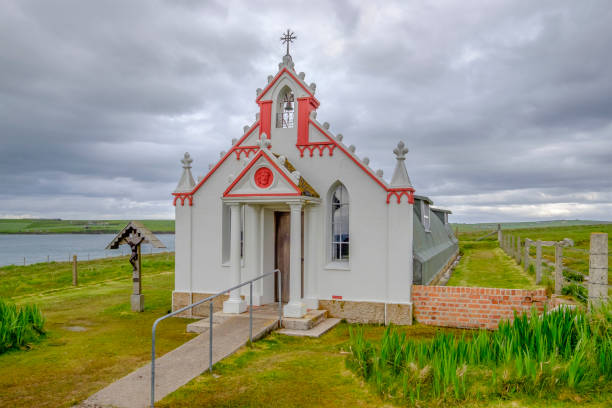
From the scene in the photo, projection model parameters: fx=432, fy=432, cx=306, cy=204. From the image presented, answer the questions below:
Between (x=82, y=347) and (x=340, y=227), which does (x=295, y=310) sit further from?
(x=82, y=347)

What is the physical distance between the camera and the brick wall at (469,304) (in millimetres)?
11109

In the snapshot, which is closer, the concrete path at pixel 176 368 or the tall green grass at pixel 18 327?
the concrete path at pixel 176 368

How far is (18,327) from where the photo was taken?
31.8ft

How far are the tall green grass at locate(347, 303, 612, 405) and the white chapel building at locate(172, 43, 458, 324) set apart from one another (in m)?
4.81

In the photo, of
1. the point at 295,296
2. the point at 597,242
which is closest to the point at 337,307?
the point at 295,296

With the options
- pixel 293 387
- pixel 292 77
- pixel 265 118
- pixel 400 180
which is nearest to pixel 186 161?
pixel 265 118

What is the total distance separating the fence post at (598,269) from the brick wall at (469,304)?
3.07 meters

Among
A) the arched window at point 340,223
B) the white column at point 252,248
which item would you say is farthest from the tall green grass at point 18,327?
the arched window at point 340,223

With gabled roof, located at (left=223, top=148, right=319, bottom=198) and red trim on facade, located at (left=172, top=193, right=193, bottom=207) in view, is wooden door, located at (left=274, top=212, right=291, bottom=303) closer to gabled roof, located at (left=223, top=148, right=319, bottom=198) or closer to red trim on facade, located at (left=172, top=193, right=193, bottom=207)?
gabled roof, located at (left=223, top=148, right=319, bottom=198)

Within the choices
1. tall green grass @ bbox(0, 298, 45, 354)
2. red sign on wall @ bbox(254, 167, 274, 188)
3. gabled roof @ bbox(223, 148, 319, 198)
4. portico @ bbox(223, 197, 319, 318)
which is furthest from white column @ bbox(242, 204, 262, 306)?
tall green grass @ bbox(0, 298, 45, 354)

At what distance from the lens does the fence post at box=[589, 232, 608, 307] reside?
7828mm

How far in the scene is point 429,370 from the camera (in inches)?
236

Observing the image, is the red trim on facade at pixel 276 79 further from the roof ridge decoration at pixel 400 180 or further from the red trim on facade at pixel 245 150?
the roof ridge decoration at pixel 400 180

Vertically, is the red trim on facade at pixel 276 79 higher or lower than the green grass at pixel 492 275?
higher
